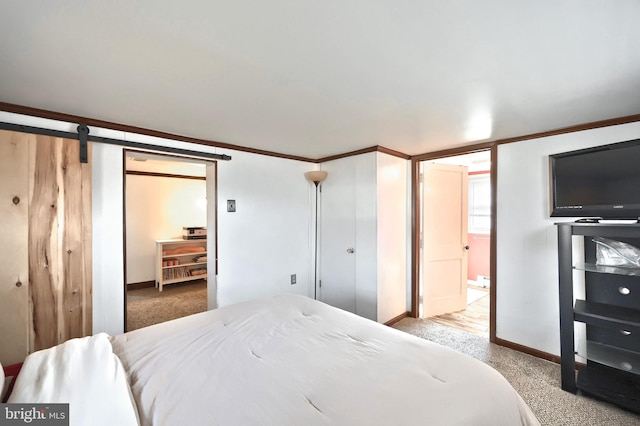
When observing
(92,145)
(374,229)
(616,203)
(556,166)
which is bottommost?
(374,229)

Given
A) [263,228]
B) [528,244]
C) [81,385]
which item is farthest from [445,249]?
[81,385]

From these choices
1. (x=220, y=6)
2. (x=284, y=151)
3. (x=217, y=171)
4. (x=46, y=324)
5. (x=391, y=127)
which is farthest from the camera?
(x=284, y=151)

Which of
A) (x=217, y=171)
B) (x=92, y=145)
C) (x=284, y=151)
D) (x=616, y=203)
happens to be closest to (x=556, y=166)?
(x=616, y=203)

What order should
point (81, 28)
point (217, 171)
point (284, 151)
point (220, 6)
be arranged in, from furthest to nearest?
point (284, 151) → point (217, 171) → point (81, 28) → point (220, 6)

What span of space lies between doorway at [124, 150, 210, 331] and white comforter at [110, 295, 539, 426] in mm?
3292

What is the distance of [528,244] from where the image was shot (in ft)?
9.23

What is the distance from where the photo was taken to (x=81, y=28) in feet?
4.06

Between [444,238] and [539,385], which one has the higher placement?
[444,238]

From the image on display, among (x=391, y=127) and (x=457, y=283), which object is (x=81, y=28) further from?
(x=457, y=283)

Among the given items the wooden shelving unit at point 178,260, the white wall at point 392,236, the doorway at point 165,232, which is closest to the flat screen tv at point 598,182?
the white wall at point 392,236

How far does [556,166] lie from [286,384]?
293 centimetres

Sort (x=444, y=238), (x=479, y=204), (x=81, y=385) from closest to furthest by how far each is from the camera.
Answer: (x=81, y=385) < (x=444, y=238) < (x=479, y=204)

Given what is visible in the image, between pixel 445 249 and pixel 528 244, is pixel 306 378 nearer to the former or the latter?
pixel 528 244

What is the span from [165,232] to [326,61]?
5271 mm
